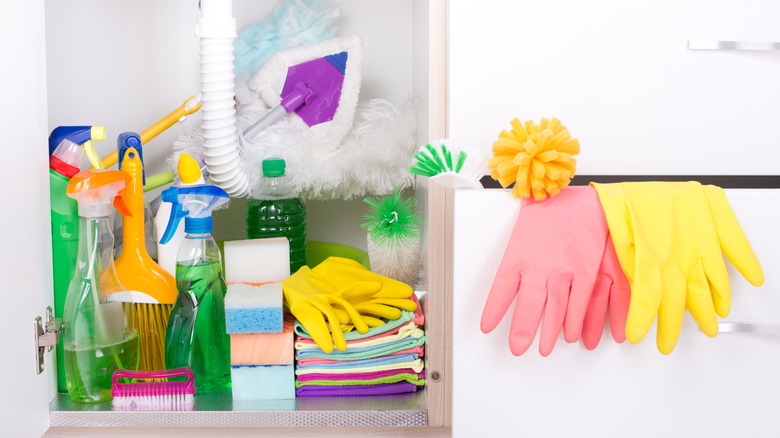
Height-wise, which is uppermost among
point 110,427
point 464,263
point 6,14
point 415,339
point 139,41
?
point 139,41

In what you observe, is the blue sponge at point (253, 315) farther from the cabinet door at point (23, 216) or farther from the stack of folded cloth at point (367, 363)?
the cabinet door at point (23, 216)

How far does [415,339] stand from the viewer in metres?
0.86

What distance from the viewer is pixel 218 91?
97cm

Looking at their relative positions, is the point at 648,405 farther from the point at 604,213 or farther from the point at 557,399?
the point at 604,213

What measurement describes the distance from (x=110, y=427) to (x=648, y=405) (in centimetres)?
65

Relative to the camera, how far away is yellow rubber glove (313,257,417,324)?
873 mm

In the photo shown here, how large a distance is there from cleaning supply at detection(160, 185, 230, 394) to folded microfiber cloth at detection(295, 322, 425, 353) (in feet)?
0.40

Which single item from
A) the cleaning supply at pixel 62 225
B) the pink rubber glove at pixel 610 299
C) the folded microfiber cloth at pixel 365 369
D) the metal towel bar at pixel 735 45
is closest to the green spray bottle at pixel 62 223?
the cleaning supply at pixel 62 225

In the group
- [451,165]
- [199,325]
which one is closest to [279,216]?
[199,325]

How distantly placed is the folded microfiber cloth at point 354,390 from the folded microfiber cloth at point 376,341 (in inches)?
2.2

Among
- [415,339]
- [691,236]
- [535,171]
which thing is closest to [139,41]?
[415,339]

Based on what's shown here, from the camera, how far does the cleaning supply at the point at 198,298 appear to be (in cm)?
85

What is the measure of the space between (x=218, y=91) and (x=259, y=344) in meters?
0.39

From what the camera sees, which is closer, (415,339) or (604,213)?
(604,213)
